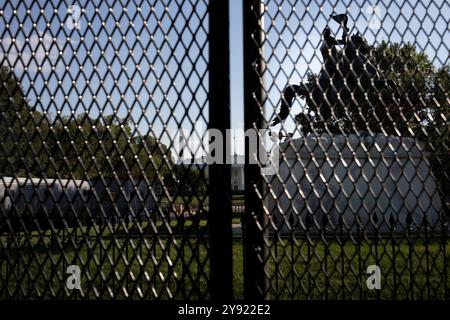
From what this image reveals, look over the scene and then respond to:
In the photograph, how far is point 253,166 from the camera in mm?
2072

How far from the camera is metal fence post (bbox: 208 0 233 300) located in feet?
6.65

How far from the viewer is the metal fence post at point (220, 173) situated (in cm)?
203

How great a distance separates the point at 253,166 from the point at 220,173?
0.19 meters

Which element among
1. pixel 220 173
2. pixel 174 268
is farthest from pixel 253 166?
pixel 174 268

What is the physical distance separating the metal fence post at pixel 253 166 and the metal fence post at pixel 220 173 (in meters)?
0.11

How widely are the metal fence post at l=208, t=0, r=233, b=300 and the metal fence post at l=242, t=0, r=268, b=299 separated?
0.11 m

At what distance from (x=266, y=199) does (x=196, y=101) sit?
677 millimetres

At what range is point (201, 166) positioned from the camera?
6.84 feet

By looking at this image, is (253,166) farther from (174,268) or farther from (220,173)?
(174,268)

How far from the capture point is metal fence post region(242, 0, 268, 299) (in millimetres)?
2049

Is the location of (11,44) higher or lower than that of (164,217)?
higher

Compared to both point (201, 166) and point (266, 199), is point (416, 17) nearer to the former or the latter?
point (266, 199)

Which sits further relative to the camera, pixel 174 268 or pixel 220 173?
pixel 174 268
